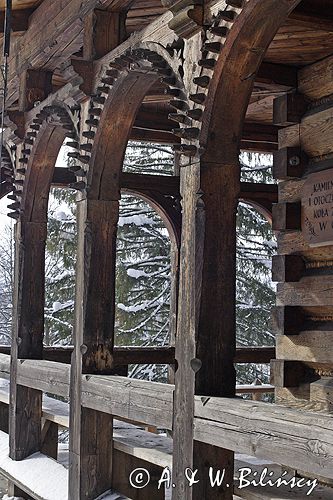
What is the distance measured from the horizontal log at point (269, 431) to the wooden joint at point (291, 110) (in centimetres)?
241

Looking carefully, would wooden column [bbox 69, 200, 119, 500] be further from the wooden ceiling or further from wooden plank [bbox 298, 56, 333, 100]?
wooden plank [bbox 298, 56, 333, 100]

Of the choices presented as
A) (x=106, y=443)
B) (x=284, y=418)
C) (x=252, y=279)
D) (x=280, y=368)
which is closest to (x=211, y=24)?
(x=284, y=418)

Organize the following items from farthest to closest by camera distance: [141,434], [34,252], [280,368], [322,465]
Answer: [34,252] < [141,434] < [280,368] < [322,465]

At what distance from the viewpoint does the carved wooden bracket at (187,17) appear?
16.6 feet

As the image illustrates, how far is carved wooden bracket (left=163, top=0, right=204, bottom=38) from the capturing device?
5051 mm

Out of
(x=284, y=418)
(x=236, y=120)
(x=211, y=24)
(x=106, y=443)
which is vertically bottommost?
(x=106, y=443)

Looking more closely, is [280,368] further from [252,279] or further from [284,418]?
[252,279]

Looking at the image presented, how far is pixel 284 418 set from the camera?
416 centimetres

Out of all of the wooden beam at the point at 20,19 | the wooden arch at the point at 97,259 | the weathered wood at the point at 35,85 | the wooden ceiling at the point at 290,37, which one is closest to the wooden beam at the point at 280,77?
the wooden ceiling at the point at 290,37

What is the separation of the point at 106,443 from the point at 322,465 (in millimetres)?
3021

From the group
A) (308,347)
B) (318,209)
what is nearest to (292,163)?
(318,209)

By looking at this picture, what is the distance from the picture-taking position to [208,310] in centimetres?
487

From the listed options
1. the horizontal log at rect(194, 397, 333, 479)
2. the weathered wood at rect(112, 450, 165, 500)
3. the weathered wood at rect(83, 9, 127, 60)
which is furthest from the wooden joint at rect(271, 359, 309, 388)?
the weathered wood at rect(83, 9, 127, 60)

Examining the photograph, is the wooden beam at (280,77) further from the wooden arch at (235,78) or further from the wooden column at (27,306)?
the wooden column at (27,306)
